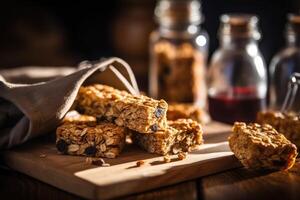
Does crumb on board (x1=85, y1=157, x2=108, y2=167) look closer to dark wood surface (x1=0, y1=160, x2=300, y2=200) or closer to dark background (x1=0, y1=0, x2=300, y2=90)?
dark wood surface (x1=0, y1=160, x2=300, y2=200)

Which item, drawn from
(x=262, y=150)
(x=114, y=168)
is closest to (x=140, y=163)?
(x=114, y=168)

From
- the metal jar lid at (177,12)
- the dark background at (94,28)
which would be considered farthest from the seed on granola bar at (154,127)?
the dark background at (94,28)

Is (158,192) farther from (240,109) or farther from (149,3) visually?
(149,3)

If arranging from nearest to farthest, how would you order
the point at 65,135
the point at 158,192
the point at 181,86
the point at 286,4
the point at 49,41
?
the point at 158,192
the point at 65,135
the point at 181,86
the point at 286,4
the point at 49,41

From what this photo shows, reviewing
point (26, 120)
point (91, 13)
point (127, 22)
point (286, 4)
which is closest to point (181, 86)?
point (26, 120)

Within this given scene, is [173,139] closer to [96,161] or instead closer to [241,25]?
[96,161]
